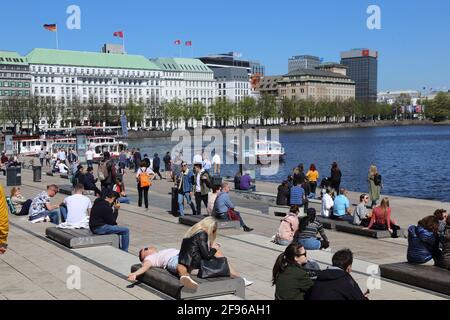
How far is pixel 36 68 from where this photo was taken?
146375 millimetres

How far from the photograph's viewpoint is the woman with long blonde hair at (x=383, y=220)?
14.8 meters

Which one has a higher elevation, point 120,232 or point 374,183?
point 120,232

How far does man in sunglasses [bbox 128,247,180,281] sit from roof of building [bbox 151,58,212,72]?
175m

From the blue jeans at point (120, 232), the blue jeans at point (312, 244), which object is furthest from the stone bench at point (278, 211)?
the blue jeans at point (120, 232)

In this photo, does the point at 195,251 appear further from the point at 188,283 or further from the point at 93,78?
the point at 93,78

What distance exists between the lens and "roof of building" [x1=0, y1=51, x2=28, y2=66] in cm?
13757

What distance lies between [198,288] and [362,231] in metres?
8.11

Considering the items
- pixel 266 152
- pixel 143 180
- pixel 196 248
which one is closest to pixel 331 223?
pixel 143 180

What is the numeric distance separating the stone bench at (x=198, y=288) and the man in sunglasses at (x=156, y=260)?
6.8 inches

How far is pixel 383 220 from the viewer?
15.0 metres

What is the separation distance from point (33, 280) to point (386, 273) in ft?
18.1

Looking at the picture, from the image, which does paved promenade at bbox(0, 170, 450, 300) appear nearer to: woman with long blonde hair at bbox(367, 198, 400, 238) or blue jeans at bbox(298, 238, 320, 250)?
blue jeans at bbox(298, 238, 320, 250)

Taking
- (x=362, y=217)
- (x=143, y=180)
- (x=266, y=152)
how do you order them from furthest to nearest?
(x=266, y=152), (x=143, y=180), (x=362, y=217)
